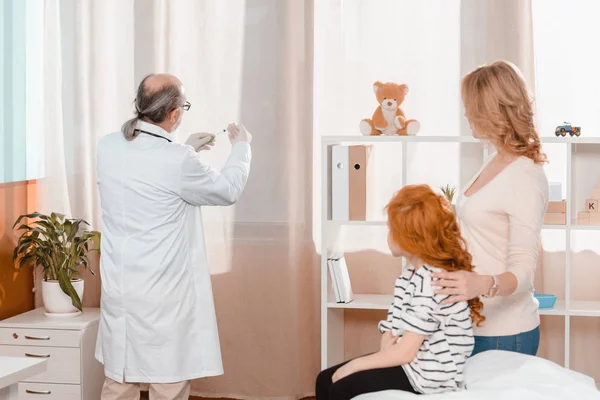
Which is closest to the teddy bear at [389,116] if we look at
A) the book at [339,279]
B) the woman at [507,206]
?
the book at [339,279]

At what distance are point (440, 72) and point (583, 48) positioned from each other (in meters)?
0.59

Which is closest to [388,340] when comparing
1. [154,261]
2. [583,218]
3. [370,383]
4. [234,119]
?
[370,383]

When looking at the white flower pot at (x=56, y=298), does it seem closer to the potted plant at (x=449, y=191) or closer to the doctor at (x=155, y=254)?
the doctor at (x=155, y=254)

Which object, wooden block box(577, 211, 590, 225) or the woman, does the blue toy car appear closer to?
wooden block box(577, 211, 590, 225)

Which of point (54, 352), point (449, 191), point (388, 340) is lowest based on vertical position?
point (54, 352)

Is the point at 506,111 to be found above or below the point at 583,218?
above

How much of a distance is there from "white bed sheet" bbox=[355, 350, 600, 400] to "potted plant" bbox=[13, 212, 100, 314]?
1917mm

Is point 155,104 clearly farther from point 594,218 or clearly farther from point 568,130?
point 594,218

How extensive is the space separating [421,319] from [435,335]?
6 centimetres

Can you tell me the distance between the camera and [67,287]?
130 inches

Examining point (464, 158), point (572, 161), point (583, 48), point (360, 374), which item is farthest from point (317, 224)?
point (360, 374)

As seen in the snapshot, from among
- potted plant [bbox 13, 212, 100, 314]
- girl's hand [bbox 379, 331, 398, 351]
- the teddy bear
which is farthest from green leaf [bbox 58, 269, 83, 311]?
girl's hand [bbox 379, 331, 398, 351]

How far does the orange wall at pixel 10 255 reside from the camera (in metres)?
3.42

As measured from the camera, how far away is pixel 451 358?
1.77m
